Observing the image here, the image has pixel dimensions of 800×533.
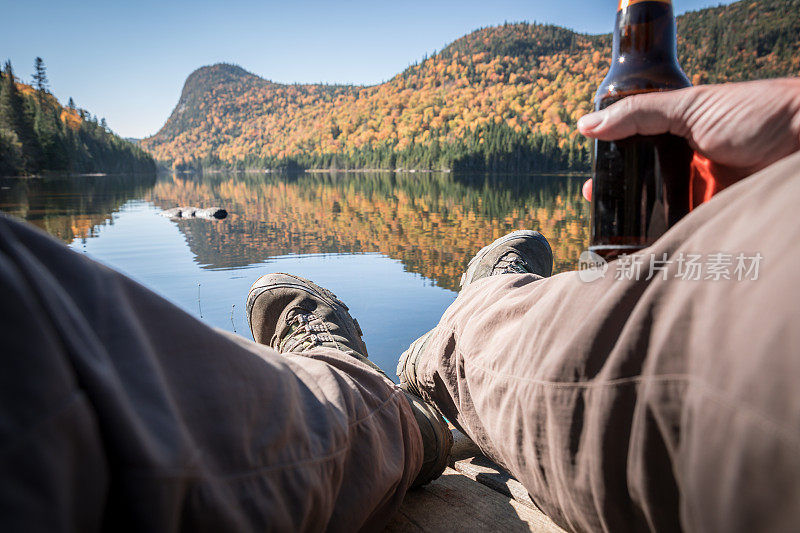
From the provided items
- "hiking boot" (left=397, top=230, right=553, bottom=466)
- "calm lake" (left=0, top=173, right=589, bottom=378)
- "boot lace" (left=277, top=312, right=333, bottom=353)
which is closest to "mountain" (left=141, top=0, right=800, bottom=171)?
"calm lake" (left=0, top=173, right=589, bottom=378)

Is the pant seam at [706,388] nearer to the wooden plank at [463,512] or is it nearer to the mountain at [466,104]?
the wooden plank at [463,512]

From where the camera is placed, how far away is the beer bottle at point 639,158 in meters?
0.95

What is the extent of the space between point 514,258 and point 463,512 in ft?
5.40

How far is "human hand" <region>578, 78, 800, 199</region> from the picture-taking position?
0.82 meters

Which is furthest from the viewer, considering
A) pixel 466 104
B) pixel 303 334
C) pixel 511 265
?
pixel 466 104

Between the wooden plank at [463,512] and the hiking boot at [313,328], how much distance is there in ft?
0.19

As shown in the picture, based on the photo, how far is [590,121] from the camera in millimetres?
980

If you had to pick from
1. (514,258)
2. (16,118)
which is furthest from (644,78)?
(16,118)

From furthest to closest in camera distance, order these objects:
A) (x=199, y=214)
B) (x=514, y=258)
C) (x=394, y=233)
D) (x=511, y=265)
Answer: (x=199, y=214) < (x=394, y=233) < (x=514, y=258) < (x=511, y=265)

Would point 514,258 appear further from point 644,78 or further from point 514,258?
point 644,78

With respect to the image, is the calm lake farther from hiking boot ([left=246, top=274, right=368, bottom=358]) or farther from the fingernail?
the fingernail

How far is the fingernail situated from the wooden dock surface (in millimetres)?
993

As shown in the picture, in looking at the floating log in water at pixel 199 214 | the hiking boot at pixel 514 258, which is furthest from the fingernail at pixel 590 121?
the floating log in water at pixel 199 214

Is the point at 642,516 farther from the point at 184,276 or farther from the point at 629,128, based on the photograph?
the point at 184,276
